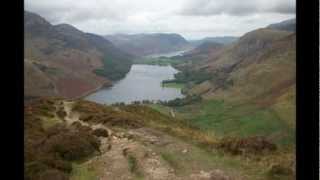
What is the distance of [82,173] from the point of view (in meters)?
1.49

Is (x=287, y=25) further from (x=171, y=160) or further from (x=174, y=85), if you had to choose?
(x=171, y=160)

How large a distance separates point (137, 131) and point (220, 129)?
0.29 metres

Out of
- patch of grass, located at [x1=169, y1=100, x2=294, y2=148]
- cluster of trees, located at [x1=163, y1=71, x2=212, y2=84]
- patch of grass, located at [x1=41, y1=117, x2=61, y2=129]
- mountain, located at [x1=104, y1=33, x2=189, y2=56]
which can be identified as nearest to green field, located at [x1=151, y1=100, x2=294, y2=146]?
patch of grass, located at [x1=169, y1=100, x2=294, y2=148]

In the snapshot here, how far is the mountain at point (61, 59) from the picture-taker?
58.5 inches

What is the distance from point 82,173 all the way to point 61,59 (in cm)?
40

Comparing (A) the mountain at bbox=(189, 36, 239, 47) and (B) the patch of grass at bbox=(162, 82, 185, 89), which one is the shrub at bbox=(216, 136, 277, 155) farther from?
(A) the mountain at bbox=(189, 36, 239, 47)

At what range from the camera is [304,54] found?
143 centimetres

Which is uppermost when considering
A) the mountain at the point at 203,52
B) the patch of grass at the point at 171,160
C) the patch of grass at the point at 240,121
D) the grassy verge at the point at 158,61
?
the mountain at the point at 203,52

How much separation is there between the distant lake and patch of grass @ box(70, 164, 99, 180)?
23 centimetres

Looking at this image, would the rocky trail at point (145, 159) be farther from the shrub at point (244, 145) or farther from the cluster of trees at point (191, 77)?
the cluster of trees at point (191, 77)

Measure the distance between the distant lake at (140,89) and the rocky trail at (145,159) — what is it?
0.10m

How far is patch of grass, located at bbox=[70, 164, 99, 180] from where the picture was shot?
1487 millimetres

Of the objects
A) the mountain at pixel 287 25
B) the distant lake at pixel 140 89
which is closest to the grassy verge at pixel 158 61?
the distant lake at pixel 140 89
